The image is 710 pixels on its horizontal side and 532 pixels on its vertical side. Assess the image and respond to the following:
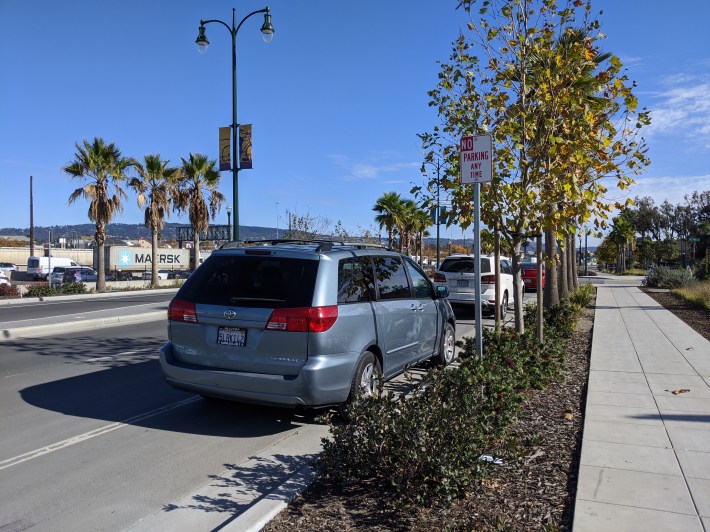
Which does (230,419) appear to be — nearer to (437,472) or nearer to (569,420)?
(437,472)

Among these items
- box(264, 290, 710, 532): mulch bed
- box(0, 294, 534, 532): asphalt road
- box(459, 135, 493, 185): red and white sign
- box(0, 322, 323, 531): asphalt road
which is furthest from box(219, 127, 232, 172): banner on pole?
box(264, 290, 710, 532): mulch bed

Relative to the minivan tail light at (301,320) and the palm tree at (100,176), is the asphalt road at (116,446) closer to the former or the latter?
the minivan tail light at (301,320)

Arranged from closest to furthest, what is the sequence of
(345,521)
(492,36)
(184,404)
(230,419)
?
(345,521), (230,419), (184,404), (492,36)

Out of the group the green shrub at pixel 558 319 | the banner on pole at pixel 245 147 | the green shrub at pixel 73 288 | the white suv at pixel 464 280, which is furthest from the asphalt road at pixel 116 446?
the green shrub at pixel 73 288

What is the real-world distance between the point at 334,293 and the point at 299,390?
3.17ft

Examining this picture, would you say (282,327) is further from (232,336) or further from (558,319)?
(558,319)

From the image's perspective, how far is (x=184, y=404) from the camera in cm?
667

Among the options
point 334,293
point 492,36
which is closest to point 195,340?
point 334,293

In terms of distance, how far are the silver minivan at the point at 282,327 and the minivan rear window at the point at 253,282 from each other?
0.03 ft

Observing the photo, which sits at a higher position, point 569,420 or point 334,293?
point 334,293

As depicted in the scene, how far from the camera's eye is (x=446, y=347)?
27.9ft

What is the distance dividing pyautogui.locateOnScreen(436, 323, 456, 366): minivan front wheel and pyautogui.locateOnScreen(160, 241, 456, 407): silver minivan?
6.72 feet

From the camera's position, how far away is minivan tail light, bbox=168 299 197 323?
570 cm

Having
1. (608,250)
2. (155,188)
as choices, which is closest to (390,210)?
(155,188)
